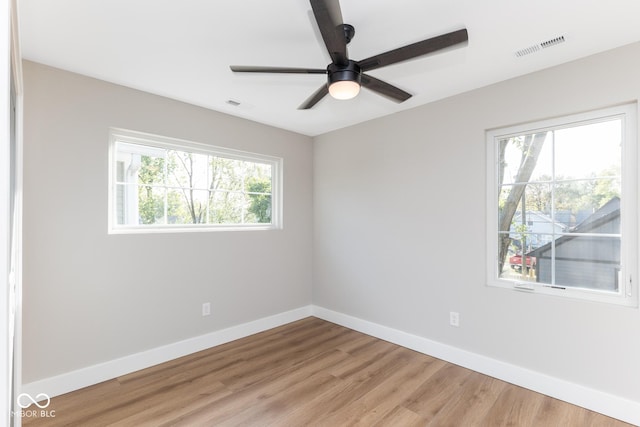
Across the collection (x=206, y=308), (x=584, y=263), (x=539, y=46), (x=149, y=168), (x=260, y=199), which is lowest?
(x=206, y=308)

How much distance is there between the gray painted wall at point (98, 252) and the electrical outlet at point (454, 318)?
7.05 feet

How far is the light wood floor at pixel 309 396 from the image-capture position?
202 centimetres

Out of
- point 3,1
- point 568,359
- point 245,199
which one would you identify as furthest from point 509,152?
point 3,1

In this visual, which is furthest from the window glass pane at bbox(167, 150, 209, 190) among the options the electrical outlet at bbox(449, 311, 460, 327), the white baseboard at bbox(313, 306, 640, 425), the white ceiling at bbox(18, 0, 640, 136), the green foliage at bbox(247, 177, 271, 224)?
the electrical outlet at bbox(449, 311, 460, 327)

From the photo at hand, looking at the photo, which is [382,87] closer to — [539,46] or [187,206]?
[539,46]

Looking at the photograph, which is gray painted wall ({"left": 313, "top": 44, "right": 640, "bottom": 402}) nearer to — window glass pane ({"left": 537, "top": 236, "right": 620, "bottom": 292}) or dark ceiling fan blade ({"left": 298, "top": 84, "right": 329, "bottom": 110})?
window glass pane ({"left": 537, "top": 236, "right": 620, "bottom": 292})

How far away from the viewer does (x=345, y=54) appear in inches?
59.9

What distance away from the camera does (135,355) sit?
2643 millimetres

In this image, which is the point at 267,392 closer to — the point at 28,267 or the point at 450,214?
the point at 28,267

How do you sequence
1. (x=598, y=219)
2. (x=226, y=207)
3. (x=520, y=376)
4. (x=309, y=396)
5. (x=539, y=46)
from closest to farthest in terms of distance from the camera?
(x=539, y=46), (x=598, y=219), (x=309, y=396), (x=520, y=376), (x=226, y=207)

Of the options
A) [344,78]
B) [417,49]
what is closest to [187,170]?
[344,78]

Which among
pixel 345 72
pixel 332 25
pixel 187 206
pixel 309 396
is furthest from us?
pixel 187 206

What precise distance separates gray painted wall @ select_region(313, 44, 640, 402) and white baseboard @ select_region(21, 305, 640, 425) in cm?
6

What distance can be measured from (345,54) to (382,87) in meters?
0.46
